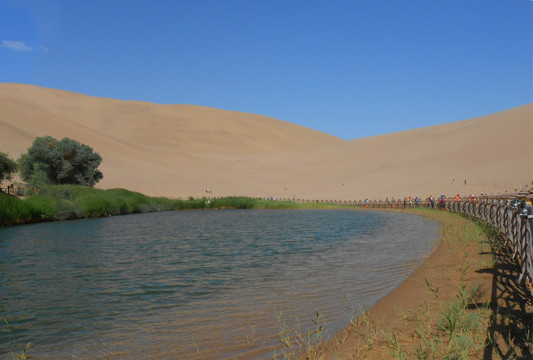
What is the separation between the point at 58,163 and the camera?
52875 mm

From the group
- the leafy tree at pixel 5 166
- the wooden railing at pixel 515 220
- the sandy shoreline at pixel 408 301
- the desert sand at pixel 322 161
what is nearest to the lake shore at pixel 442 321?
the sandy shoreline at pixel 408 301

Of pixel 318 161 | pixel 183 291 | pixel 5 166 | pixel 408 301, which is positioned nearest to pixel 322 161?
pixel 318 161

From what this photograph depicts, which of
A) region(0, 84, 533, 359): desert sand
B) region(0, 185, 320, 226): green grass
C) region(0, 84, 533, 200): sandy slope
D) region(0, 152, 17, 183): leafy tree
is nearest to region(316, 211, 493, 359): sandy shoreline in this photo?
region(0, 185, 320, 226): green grass

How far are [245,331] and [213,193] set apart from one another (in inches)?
2733

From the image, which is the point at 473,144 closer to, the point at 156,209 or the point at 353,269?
the point at 156,209

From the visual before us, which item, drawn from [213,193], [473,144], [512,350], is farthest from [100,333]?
[473,144]

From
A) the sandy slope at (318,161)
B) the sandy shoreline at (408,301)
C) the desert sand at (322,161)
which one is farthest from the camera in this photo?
the sandy slope at (318,161)

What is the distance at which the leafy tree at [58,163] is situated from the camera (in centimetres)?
5166

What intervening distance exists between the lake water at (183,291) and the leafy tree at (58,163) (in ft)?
113

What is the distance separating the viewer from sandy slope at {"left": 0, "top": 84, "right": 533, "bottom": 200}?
72.3 m

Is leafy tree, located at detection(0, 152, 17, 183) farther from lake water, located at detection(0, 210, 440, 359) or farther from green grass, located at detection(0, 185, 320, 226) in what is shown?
lake water, located at detection(0, 210, 440, 359)

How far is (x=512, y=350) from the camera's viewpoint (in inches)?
219

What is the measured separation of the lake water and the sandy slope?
1967 inches

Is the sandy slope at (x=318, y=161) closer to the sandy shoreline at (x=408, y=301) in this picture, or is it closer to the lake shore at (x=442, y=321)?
the sandy shoreline at (x=408, y=301)
